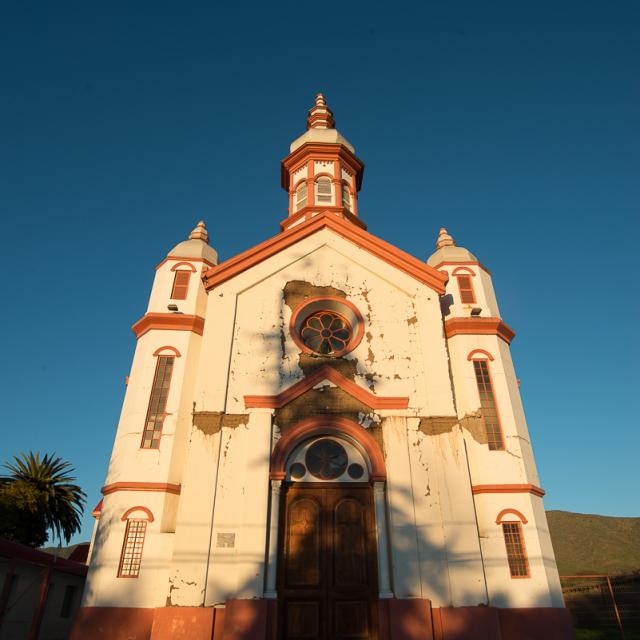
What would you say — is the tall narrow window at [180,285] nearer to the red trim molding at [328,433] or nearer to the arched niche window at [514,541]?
the red trim molding at [328,433]

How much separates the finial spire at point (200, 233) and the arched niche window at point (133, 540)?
415 inches

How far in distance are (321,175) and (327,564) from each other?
17.8 m

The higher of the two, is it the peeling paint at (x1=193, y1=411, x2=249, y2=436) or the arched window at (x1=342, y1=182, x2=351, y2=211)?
the arched window at (x1=342, y1=182, x2=351, y2=211)

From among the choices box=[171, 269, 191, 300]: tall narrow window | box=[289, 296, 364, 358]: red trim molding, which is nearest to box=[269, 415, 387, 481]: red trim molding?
box=[289, 296, 364, 358]: red trim molding

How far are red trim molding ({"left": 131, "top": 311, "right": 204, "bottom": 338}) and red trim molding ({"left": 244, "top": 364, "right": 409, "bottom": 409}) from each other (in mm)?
3756

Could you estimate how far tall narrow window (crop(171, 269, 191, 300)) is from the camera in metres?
17.9

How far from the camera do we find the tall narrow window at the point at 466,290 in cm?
1855

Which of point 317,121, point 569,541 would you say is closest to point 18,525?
point 317,121

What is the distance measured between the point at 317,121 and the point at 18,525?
26273mm

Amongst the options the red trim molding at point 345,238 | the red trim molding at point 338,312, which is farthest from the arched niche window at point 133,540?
the red trim molding at point 345,238

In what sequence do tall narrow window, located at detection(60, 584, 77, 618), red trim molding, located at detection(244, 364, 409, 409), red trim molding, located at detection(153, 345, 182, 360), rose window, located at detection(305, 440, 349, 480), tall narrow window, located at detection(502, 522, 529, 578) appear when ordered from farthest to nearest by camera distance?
tall narrow window, located at detection(60, 584, 77, 618)
red trim molding, located at detection(153, 345, 182, 360)
red trim molding, located at detection(244, 364, 409, 409)
rose window, located at detection(305, 440, 349, 480)
tall narrow window, located at detection(502, 522, 529, 578)

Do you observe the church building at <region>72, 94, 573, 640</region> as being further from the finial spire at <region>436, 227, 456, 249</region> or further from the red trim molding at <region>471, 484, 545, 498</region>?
the finial spire at <region>436, 227, 456, 249</region>

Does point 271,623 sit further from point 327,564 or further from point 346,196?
point 346,196

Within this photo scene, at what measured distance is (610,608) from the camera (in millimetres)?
17688
